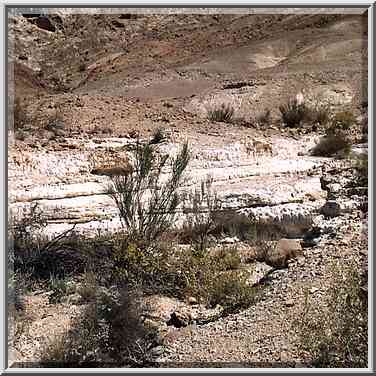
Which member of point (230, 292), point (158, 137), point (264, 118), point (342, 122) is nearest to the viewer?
point (230, 292)

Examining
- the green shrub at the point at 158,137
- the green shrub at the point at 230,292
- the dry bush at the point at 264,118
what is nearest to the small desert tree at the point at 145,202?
the green shrub at the point at 230,292

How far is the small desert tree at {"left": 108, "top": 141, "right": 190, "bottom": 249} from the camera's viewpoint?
6.74 meters

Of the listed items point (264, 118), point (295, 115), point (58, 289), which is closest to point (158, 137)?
point (295, 115)

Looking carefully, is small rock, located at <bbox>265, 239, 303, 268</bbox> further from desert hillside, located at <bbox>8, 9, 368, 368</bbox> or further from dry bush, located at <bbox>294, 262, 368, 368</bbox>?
dry bush, located at <bbox>294, 262, 368, 368</bbox>

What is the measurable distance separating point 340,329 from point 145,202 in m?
3.05

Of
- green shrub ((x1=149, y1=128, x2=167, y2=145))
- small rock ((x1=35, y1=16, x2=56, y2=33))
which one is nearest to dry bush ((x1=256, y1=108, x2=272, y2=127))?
green shrub ((x1=149, y1=128, x2=167, y2=145))

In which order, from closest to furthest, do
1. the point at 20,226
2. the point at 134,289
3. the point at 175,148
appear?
the point at 134,289 < the point at 20,226 < the point at 175,148

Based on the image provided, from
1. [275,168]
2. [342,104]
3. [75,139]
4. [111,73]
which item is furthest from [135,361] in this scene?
[111,73]

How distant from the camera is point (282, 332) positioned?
5066 mm

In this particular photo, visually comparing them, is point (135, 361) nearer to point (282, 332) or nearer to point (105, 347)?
point (105, 347)

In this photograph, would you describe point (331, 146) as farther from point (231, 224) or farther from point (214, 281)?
point (214, 281)

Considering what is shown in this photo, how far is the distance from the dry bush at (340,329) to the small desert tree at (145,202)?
2.12 meters

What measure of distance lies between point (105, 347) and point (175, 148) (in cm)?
496

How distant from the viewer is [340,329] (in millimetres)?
4664
